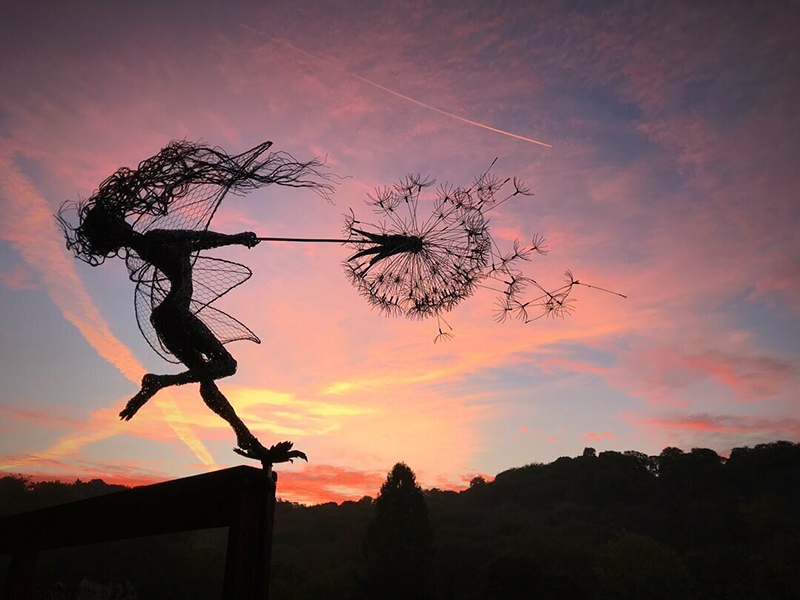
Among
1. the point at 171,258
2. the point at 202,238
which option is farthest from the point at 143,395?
the point at 202,238

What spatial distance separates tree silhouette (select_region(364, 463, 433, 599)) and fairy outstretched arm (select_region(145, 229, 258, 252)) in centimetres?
5113

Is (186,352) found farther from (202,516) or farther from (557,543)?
(557,543)

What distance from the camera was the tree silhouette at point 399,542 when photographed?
49.7 meters

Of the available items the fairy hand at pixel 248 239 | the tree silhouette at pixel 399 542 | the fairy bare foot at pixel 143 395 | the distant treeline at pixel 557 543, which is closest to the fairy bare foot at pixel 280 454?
the fairy bare foot at pixel 143 395

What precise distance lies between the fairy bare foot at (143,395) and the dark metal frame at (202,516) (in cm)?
61

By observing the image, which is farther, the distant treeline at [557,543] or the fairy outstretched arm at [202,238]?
the distant treeline at [557,543]

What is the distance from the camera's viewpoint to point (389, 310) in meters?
5.87

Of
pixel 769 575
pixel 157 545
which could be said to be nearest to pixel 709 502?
pixel 769 575

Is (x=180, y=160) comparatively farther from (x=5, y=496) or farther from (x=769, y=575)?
(x=5, y=496)

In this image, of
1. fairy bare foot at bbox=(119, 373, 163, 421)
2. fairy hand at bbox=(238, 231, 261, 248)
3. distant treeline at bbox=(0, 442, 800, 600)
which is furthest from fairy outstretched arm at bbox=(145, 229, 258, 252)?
distant treeline at bbox=(0, 442, 800, 600)

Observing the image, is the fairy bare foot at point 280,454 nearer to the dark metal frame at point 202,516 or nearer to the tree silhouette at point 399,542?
the dark metal frame at point 202,516

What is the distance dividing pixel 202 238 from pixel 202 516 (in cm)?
222

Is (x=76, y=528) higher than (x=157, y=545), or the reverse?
(x=157, y=545)

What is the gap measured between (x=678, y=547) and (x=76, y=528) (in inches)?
3114
